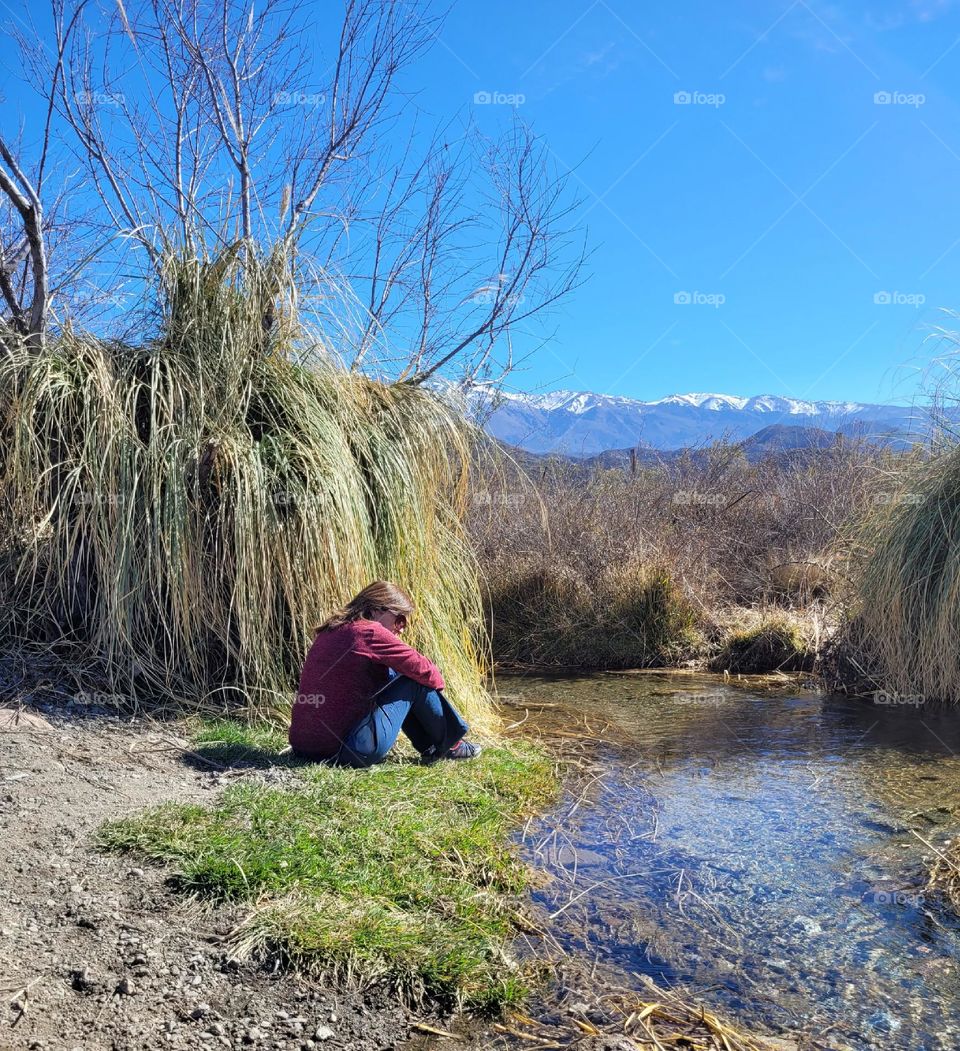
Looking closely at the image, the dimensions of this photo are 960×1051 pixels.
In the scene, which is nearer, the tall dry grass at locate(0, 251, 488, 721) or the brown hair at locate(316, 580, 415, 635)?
the brown hair at locate(316, 580, 415, 635)

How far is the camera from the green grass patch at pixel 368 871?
285cm

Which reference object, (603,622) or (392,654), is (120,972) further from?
(603,622)

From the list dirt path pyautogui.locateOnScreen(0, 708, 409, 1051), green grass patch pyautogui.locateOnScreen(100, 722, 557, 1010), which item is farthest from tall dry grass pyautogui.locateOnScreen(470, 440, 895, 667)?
dirt path pyautogui.locateOnScreen(0, 708, 409, 1051)

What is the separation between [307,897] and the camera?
3.15 meters

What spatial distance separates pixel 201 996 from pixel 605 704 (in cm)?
553

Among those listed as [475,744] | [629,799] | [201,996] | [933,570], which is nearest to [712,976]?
[201,996]

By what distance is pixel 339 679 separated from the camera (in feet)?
15.7

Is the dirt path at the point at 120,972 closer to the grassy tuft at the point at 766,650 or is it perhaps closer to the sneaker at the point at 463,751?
the sneaker at the point at 463,751

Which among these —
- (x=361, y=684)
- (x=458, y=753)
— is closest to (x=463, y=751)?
(x=458, y=753)

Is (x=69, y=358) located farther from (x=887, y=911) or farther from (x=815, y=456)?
(x=815, y=456)

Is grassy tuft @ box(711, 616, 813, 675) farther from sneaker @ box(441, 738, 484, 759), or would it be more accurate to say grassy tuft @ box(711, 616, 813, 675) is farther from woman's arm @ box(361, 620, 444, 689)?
woman's arm @ box(361, 620, 444, 689)

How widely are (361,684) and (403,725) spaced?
1.85 ft

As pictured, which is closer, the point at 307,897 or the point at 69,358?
the point at 307,897

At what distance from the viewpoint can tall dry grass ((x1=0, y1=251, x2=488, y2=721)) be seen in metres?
5.29
